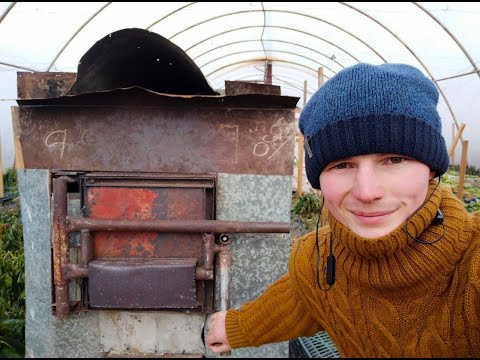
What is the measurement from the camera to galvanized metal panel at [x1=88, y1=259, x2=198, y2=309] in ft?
6.61

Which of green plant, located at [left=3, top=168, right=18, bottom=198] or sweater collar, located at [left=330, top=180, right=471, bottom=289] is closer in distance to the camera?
sweater collar, located at [left=330, top=180, right=471, bottom=289]

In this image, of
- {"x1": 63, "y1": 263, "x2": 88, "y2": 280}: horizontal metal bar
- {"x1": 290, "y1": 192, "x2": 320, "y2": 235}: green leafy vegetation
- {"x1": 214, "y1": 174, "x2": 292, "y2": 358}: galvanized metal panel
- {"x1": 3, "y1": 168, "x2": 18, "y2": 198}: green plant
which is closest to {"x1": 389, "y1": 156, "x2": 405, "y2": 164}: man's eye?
{"x1": 214, "y1": 174, "x2": 292, "y2": 358}: galvanized metal panel

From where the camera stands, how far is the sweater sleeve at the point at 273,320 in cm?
147

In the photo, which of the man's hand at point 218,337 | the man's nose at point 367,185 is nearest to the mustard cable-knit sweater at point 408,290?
the man's nose at point 367,185

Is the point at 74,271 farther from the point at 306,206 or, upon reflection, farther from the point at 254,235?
the point at 306,206

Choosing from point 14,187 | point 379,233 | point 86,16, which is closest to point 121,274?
point 379,233

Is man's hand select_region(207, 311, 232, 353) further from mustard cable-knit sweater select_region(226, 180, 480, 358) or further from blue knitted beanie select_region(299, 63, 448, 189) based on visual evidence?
blue knitted beanie select_region(299, 63, 448, 189)

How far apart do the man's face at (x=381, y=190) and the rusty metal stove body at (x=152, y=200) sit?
0.99 m

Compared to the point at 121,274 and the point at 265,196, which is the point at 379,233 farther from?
the point at 121,274

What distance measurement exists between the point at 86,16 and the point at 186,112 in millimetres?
4271

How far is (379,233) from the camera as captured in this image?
1.07 m

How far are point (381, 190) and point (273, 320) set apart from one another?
0.76 m

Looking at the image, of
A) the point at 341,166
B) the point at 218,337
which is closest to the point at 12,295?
the point at 218,337

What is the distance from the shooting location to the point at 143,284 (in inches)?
79.8
